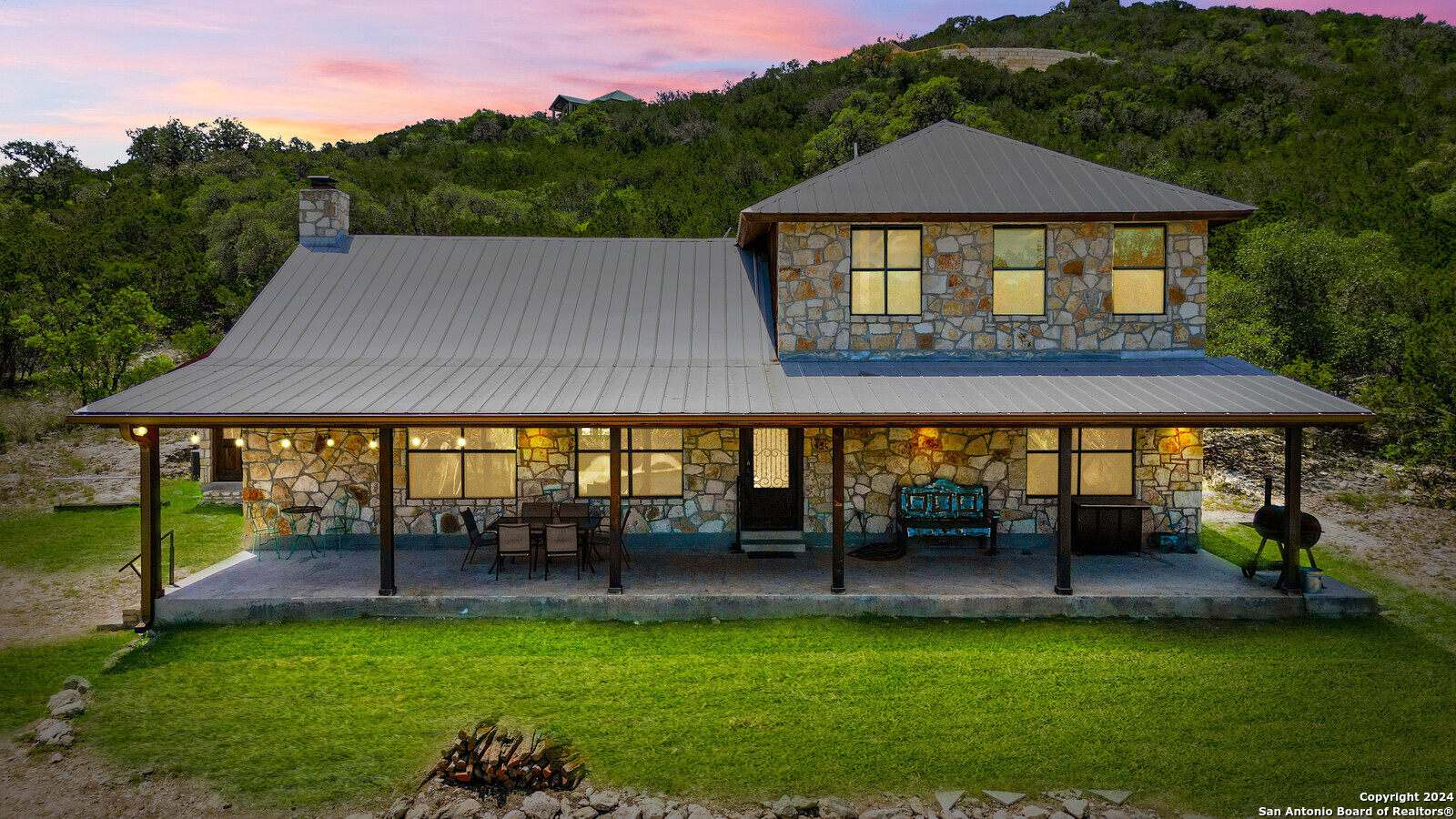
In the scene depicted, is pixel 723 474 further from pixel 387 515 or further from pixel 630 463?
pixel 387 515

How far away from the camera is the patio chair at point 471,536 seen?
1003 cm

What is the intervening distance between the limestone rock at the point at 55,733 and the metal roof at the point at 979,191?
8.65 meters

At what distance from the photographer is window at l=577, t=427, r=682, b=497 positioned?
11.0 metres

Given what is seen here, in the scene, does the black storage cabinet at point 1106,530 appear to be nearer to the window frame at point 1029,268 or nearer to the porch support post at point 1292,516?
the porch support post at point 1292,516

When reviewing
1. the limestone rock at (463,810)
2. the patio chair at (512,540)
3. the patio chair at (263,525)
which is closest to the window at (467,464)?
the patio chair at (512,540)

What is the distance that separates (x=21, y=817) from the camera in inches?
204

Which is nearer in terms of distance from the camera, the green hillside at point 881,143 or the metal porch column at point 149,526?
the metal porch column at point 149,526

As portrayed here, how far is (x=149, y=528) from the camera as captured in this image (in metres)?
8.60

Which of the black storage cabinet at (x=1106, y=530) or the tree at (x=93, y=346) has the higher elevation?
the tree at (x=93, y=346)

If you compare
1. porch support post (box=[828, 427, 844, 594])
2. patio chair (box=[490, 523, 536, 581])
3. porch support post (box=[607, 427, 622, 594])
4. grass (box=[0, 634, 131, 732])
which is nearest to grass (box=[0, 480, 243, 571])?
grass (box=[0, 634, 131, 732])

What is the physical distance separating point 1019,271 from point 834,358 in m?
2.79

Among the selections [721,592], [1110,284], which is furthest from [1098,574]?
[721,592]

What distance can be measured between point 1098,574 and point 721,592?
4.75 meters

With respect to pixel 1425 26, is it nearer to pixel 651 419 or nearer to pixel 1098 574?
pixel 1098 574
